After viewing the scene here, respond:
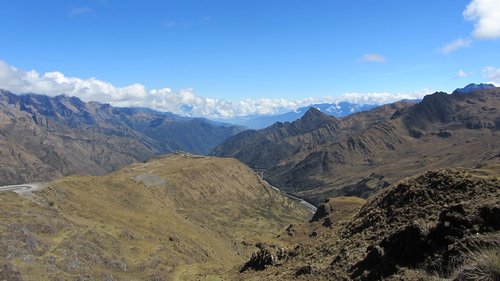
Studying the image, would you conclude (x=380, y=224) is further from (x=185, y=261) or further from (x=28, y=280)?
(x=185, y=261)

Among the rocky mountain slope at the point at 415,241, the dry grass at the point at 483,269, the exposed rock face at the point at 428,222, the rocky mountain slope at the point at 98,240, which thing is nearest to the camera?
the dry grass at the point at 483,269

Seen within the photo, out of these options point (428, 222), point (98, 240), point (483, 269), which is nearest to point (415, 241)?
point (428, 222)

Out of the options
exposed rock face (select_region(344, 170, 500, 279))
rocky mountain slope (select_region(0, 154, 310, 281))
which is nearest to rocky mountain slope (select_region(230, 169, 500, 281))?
exposed rock face (select_region(344, 170, 500, 279))

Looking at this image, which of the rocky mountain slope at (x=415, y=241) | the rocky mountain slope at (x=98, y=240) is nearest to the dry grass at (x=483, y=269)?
the rocky mountain slope at (x=415, y=241)

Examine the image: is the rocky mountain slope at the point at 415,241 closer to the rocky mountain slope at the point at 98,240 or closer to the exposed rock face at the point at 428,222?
the exposed rock face at the point at 428,222

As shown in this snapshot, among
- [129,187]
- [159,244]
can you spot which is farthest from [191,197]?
[159,244]

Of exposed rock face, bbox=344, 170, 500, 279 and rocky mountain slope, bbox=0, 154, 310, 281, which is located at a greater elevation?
exposed rock face, bbox=344, 170, 500, 279

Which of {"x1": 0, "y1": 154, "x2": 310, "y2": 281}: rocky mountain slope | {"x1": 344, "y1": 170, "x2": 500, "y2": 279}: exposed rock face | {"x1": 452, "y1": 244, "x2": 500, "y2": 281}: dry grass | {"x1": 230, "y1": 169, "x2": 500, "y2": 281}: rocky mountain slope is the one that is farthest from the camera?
→ {"x1": 0, "y1": 154, "x2": 310, "y2": 281}: rocky mountain slope

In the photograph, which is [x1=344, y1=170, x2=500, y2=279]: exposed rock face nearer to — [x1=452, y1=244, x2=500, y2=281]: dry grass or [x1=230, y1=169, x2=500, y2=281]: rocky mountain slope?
[x1=230, y1=169, x2=500, y2=281]: rocky mountain slope

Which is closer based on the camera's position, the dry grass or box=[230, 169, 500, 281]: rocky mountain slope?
the dry grass
